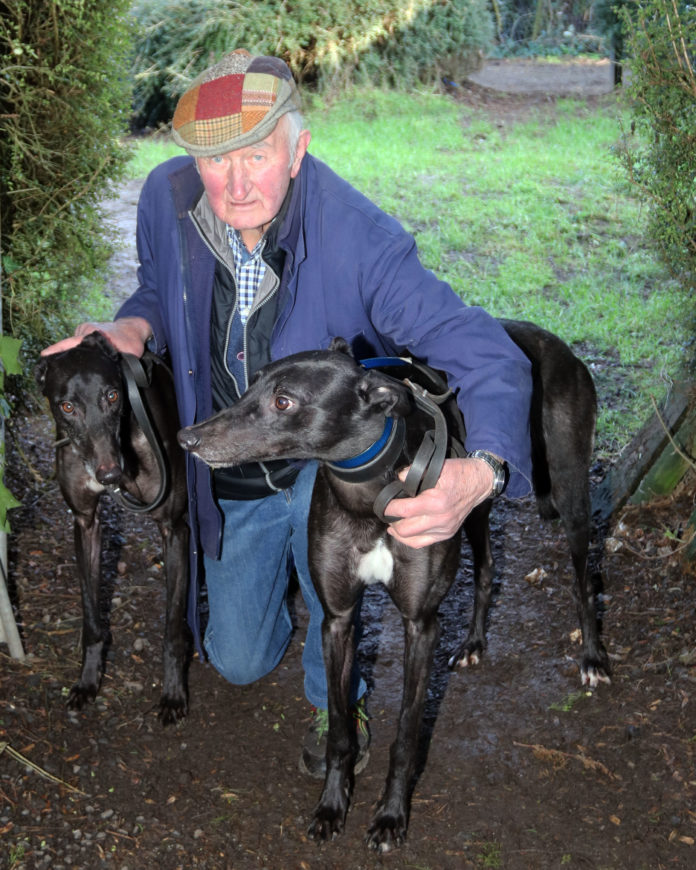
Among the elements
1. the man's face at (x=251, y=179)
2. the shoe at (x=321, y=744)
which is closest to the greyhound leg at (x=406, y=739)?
the shoe at (x=321, y=744)

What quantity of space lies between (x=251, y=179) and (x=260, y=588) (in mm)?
1627

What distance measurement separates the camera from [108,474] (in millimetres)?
3246

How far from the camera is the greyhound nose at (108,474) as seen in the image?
3.24m

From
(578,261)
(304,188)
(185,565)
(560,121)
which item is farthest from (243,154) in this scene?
(560,121)

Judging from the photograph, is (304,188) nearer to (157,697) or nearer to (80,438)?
(80,438)

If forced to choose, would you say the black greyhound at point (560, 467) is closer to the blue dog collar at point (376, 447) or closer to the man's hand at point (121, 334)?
the blue dog collar at point (376, 447)


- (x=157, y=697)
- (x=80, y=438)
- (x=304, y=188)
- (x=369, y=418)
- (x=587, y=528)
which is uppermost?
(x=304, y=188)

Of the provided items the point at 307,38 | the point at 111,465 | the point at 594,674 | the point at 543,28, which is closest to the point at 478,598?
the point at 594,674

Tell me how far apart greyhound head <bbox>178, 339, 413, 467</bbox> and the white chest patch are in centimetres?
50

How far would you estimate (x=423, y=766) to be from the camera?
11.6 feet

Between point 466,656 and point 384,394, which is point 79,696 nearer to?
point 466,656

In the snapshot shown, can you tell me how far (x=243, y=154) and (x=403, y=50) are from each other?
14.2m

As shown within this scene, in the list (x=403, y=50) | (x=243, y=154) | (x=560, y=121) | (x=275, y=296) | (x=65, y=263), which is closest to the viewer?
(x=243, y=154)

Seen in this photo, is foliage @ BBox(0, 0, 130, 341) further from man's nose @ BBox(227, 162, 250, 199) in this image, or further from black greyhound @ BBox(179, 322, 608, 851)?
black greyhound @ BBox(179, 322, 608, 851)
